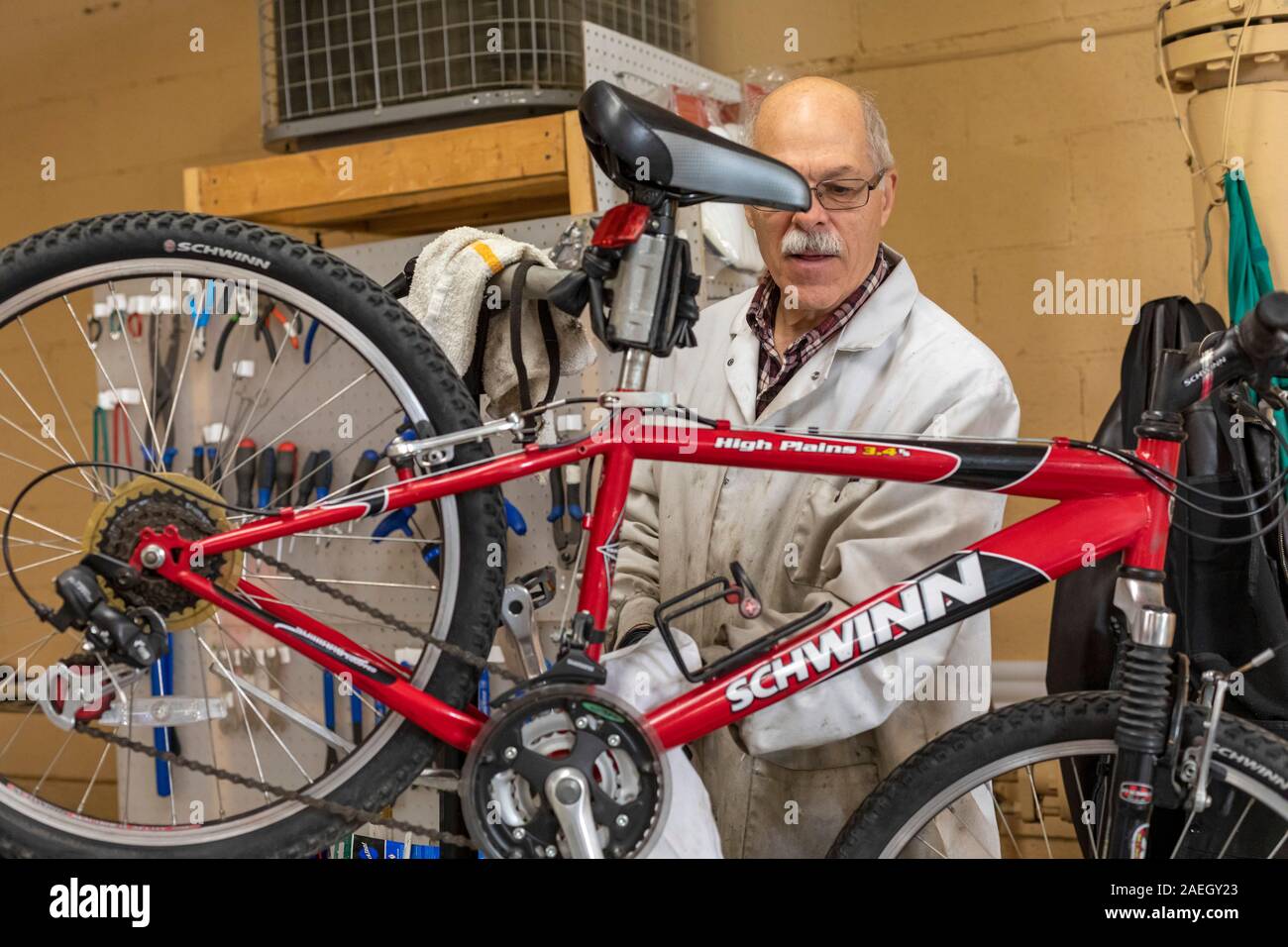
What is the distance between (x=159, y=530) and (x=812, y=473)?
53 centimetres

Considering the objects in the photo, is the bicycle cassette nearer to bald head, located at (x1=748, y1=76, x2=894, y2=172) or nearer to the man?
the man

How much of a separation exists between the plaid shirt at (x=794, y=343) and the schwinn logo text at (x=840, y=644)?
406 mm

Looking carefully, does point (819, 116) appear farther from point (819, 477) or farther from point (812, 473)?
point (812, 473)

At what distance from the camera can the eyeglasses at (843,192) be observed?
4.31ft

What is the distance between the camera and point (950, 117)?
7.95ft

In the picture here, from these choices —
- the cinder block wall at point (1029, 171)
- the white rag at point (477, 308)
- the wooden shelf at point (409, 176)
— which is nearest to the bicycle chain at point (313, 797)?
the white rag at point (477, 308)

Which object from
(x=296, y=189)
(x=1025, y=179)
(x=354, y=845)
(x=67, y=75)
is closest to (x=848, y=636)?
(x=354, y=845)

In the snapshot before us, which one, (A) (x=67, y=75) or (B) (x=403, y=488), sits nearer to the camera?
(B) (x=403, y=488)

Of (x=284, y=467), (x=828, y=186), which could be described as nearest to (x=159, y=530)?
(x=828, y=186)

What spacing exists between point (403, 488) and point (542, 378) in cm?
29

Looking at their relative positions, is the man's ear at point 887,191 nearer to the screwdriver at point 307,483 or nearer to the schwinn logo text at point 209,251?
the schwinn logo text at point 209,251

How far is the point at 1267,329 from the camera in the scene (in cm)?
92

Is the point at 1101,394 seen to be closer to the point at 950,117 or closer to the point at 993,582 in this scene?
the point at 950,117
